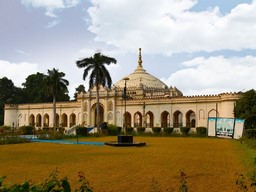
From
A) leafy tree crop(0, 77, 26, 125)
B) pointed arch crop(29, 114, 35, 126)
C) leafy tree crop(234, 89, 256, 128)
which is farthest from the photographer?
leafy tree crop(0, 77, 26, 125)

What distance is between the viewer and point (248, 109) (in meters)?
36.2

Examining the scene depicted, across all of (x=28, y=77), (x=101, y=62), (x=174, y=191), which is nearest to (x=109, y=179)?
(x=174, y=191)

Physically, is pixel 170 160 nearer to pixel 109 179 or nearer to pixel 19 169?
pixel 109 179

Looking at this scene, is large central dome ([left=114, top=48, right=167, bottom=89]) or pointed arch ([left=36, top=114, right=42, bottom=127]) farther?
large central dome ([left=114, top=48, right=167, bottom=89])

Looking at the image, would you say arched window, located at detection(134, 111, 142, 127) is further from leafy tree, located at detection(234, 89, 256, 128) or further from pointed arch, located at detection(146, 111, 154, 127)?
leafy tree, located at detection(234, 89, 256, 128)

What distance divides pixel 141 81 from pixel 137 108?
1570 centimetres

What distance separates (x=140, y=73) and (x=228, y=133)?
3863cm

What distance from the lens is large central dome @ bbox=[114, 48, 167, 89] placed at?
218 ft

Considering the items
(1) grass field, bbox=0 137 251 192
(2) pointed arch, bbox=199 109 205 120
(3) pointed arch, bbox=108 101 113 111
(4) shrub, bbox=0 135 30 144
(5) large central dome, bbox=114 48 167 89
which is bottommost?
(4) shrub, bbox=0 135 30 144

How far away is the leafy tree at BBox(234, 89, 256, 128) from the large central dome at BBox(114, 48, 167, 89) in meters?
28.1

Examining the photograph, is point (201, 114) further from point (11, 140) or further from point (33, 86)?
point (33, 86)

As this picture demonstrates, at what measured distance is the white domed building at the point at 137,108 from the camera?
150 ft

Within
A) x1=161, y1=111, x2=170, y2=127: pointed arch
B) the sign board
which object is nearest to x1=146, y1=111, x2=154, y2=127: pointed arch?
x1=161, y1=111, x2=170, y2=127: pointed arch

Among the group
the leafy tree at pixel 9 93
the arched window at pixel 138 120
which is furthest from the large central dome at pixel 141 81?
the leafy tree at pixel 9 93
